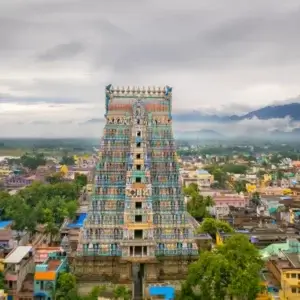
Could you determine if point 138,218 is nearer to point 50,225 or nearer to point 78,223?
point 50,225

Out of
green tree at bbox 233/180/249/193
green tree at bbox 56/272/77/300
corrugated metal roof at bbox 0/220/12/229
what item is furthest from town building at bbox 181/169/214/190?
green tree at bbox 56/272/77/300

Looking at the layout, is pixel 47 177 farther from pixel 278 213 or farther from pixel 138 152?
pixel 138 152

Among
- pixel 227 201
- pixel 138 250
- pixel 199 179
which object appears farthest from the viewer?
pixel 199 179

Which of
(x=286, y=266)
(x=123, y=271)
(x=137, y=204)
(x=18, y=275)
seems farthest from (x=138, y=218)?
(x=286, y=266)

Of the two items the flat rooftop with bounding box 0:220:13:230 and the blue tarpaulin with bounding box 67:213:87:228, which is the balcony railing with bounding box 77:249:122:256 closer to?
the blue tarpaulin with bounding box 67:213:87:228

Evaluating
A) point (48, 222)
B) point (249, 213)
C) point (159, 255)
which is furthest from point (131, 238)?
point (249, 213)

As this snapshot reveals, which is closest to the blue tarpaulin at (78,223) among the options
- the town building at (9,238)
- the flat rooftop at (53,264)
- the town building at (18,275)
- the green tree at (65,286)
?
the town building at (9,238)
